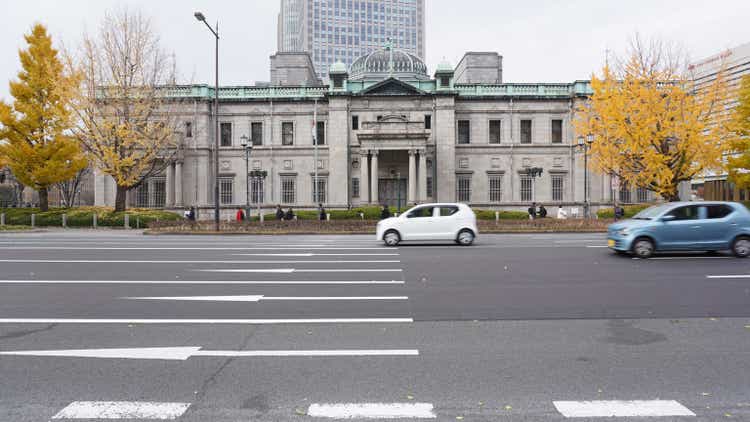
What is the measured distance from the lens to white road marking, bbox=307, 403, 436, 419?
3.69 metres

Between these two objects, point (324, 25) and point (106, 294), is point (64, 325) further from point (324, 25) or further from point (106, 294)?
point (324, 25)

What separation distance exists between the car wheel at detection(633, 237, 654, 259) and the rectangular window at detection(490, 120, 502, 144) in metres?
34.7

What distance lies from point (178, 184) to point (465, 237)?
3490cm

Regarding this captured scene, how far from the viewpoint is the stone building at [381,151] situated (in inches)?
1788

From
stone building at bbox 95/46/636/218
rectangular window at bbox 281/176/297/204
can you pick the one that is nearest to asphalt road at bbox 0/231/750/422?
stone building at bbox 95/46/636/218

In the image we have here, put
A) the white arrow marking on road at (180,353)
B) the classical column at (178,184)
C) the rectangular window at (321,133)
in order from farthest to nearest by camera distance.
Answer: the rectangular window at (321,133) < the classical column at (178,184) < the white arrow marking on road at (180,353)

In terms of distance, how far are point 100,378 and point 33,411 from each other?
29.0 inches

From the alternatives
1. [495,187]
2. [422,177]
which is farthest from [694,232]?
[495,187]

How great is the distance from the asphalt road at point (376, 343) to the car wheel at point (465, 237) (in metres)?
6.84

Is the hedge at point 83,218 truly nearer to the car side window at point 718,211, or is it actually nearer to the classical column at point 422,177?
the classical column at point 422,177

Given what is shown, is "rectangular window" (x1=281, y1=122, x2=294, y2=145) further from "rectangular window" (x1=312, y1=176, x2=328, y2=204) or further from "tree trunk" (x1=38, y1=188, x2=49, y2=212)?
"tree trunk" (x1=38, y1=188, x2=49, y2=212)

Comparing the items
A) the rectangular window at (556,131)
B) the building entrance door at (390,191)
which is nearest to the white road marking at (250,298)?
the building entrance door at (390,191)

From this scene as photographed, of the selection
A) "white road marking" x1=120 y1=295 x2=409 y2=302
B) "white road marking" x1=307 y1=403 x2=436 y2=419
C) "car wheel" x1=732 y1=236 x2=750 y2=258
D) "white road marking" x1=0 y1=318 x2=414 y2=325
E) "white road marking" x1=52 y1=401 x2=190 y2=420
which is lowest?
"white road marking" x1=307 y1=403 x2=436 y2=419

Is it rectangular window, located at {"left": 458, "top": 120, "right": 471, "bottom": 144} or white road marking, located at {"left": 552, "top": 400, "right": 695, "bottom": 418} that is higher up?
rectangular window, located at {"left": 458, "top": 120, "right": 471, "bottom": 144}
